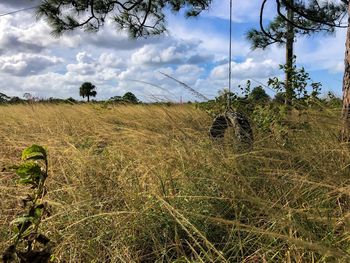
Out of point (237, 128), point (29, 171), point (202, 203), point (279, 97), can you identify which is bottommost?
point (202, 203)

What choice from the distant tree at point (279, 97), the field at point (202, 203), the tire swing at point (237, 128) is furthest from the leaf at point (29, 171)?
the distant tree at point (279, 97)

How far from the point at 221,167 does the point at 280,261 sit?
2.60 ft

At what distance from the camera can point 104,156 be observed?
129 inches

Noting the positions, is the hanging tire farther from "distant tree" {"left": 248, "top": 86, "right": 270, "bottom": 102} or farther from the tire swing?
"distant tree" {"left": 248, "top": 86, "right": 270, "bottom": 102}

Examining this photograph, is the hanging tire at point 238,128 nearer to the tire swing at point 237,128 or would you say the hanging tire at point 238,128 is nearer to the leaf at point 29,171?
the tire swing at point 237,128

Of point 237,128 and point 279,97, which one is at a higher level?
point 279,97

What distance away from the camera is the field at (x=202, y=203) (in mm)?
1632

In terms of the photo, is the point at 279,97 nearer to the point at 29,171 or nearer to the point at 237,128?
the point at 237,128

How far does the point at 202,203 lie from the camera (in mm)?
2119

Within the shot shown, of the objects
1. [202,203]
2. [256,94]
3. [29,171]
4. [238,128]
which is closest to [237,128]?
[238,128]

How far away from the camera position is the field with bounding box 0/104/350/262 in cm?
163

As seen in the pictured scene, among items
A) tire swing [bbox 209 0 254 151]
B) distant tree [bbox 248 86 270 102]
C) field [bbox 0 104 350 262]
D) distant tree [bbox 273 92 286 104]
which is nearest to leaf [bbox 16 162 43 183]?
field [bbox 0 104 350 262]

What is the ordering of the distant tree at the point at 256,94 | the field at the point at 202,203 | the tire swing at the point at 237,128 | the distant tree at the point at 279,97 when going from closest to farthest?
1. the field at the point at 202,203
2. the tire swing at the point at 237,128
3. the distant tree at the point at 279,97
4. the distant tree at the point at 256,94

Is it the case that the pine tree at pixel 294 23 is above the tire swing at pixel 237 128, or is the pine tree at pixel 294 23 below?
above
